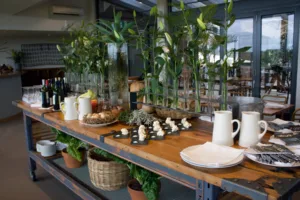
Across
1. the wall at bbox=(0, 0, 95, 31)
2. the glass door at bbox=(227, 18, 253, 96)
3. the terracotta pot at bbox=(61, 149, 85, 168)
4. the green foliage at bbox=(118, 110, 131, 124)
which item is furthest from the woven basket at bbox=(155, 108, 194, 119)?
the wall at bbox=(0, 0, 95, 31)

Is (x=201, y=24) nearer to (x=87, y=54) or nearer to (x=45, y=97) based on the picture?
(x=87, y=54)

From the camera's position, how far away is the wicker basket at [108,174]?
7.45 feet

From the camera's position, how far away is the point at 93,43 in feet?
9.57

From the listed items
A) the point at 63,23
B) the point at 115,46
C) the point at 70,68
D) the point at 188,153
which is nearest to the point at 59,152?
the point at 70,68

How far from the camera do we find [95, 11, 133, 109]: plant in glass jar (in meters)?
2.51

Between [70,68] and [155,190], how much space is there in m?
1.86

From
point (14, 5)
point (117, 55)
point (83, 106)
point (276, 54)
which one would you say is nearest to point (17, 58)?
point (14, 5)

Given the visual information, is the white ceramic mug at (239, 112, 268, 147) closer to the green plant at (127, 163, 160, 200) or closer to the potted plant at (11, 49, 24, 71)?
the green plant at (127, 163, 160, 200)

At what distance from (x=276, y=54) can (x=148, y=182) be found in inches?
170

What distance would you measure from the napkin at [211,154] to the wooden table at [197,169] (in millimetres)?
40

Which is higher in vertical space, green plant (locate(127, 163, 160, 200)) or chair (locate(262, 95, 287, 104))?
chair (locate(262, 95, 287, 104))

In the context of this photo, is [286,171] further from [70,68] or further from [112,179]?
[70,68]

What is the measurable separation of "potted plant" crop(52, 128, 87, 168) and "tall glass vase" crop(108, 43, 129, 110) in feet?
1.89

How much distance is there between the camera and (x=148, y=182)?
1.99 m
